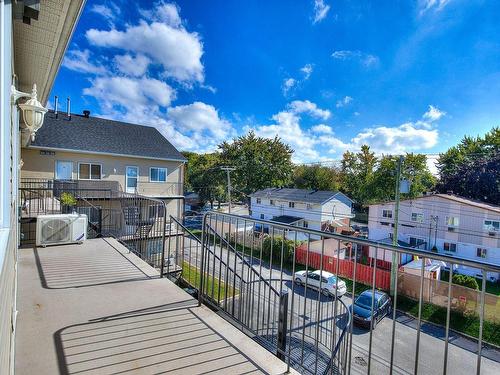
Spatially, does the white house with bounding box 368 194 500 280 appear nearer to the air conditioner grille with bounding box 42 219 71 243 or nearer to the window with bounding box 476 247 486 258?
the window with bounding box 476 247 486 258

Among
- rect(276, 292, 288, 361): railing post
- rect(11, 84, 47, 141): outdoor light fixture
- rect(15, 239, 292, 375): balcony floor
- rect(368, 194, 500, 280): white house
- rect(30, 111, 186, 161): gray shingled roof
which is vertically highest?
rect(30, 111, 186, 161): gray shingled roof

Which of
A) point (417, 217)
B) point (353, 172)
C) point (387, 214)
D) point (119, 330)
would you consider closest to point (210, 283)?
point (119, 330)

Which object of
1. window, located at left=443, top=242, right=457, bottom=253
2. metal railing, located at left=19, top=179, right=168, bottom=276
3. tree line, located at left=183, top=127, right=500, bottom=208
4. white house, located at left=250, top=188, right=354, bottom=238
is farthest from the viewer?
tree line, located at left=183, top=127, right=500, bottom=208

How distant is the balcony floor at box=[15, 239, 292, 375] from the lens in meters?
2.01

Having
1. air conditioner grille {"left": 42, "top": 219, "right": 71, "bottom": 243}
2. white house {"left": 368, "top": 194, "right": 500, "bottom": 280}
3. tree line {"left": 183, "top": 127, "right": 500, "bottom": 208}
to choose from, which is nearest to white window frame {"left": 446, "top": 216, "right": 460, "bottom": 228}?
white house {"left": 368, "top": 194, "right": 500, "bottom": 280}

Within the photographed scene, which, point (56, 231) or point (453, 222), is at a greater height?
point (56, 231)

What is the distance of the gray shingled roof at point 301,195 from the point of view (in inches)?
971

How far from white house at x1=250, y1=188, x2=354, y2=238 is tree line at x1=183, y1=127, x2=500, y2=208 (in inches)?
173

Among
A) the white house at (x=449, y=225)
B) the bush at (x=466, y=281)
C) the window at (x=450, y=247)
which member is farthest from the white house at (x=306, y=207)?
the bush at (x=466, y=281)

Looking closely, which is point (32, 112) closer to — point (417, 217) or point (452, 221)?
point (452, 221)

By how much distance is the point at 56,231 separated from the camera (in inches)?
201

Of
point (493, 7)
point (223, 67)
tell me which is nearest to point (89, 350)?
point (493, 7)

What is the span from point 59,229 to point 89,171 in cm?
1045

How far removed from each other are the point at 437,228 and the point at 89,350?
21.5m
